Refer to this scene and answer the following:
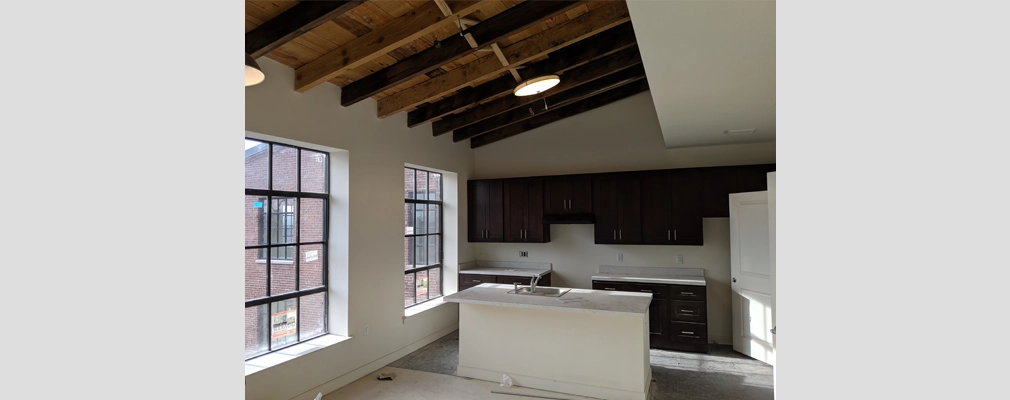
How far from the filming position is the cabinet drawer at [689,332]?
464 cm

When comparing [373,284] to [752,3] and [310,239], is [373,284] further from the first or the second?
[752,3]

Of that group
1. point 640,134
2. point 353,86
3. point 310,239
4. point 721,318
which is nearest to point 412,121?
point 353,86

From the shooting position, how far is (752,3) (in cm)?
175

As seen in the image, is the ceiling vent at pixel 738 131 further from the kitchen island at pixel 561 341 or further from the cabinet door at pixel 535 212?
the cabinet door at pixel 535 212

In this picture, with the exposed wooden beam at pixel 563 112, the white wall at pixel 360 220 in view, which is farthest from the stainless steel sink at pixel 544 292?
the exposed wooden beam at pixel 563 112

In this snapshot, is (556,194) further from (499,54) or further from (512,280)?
(499,54)

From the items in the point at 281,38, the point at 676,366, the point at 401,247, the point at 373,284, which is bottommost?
the point at 676,366

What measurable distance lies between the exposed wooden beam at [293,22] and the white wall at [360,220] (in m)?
0.45

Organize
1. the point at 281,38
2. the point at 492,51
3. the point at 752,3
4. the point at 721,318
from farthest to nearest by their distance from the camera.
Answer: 1. the point at 721,318
2. the point at 492,51
3. the point at 281,38
4. the point at 752,3

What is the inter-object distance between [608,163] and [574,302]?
255cm

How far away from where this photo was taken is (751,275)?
14.8ft

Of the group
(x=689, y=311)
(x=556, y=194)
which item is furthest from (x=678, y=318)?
(x=556, y=194)

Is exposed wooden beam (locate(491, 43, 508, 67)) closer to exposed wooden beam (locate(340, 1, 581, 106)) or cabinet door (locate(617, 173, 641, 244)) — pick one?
exposed wooden beam (locate(340, 1, 581, 106))

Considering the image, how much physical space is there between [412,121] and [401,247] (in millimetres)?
1380
